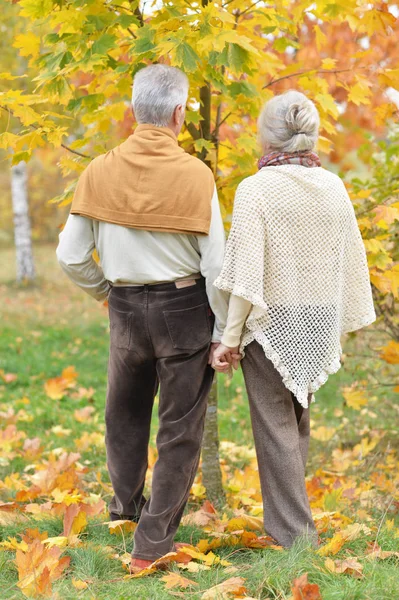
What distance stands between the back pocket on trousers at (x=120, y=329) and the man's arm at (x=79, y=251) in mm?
198

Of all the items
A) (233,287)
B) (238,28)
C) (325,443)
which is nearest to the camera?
(233,287)

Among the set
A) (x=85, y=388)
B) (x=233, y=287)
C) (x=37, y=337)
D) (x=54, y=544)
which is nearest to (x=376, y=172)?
(x=233, y=287)

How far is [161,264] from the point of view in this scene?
2.82 metres

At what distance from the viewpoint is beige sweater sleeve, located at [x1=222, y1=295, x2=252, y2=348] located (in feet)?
9.29

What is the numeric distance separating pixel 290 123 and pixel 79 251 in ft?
3.24

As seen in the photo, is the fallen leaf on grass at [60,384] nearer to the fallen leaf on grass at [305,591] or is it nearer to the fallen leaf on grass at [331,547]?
the fallen leaf on grass at [331,547]

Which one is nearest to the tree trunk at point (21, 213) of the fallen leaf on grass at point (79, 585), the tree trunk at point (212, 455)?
the tree trunk at point (212, 455)

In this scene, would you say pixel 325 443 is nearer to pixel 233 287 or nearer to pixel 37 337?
pixel 233 287

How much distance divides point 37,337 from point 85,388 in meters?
2.12

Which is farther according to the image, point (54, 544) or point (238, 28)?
point (238, 28)

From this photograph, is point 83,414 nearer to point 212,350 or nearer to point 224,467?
point 224,467

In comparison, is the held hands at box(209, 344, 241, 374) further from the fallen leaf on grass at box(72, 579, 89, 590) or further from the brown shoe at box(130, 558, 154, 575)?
the fallen leaf on grass at box(72, 579, 89, 590)

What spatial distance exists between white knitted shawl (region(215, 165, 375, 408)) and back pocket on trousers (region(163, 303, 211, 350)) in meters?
0.16

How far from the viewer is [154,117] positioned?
281 cm
